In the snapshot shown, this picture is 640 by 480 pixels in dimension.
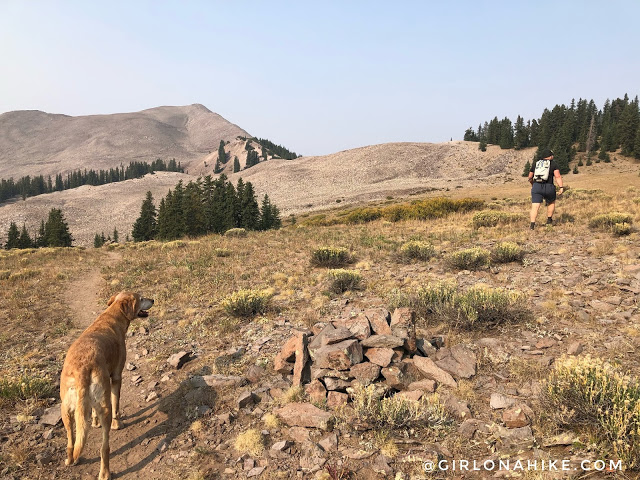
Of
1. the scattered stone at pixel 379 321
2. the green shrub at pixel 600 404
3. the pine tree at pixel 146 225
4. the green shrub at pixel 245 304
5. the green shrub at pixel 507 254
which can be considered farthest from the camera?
the pine tree at pixel 146 225

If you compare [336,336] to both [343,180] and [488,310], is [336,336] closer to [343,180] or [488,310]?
[488,310]

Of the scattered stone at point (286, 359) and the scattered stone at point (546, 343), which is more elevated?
the scattered stone at point (546, 343)

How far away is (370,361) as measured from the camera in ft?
19.1

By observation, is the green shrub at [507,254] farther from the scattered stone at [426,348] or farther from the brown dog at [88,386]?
the brown dog at [88,386]

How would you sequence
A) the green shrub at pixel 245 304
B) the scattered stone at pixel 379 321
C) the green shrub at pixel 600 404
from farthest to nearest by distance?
1. the green shrub at pixel 245 304
2. the scattered stone at pixel 379 321
3. the green shrub at pixel 600 404

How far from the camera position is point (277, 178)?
120 metres

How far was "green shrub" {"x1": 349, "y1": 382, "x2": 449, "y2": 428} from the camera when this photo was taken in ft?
15.2

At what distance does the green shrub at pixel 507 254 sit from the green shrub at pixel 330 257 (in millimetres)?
5263

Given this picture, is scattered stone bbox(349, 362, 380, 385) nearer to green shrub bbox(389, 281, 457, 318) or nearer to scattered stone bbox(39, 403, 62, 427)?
green shrub bbox(389, 281, 457, 318)

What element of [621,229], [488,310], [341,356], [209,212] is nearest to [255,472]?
[341,356]

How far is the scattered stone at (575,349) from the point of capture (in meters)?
5.71

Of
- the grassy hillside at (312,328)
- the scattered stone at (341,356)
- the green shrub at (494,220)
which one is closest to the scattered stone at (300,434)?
the grassy hillside at (312,328)

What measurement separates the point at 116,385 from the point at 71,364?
133cm

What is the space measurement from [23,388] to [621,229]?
1665 centimetres
